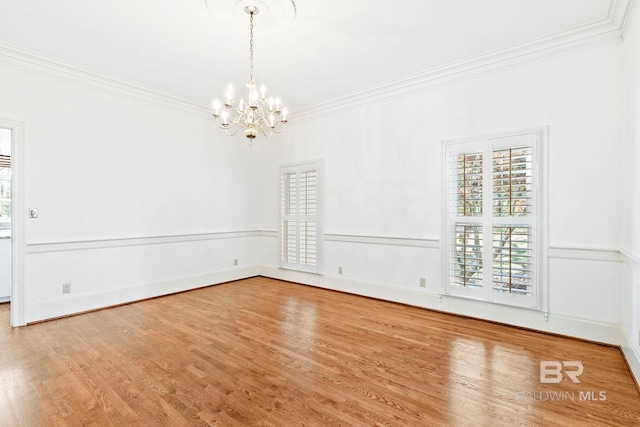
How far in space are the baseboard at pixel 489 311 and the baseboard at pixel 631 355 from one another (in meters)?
0.17

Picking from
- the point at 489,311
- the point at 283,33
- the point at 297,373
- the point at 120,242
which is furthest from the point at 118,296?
the point at 489,311

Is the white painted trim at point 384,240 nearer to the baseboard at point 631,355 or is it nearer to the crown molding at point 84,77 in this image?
the baseboard at point 631,355

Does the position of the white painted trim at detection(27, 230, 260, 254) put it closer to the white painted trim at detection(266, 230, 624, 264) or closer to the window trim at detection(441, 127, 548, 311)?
the white painted trim at detection(266, 230, 624, 264)

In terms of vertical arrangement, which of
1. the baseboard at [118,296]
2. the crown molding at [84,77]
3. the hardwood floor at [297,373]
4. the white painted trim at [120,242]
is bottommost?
the hardwood floor at [297,373]

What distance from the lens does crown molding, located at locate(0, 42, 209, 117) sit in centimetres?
358

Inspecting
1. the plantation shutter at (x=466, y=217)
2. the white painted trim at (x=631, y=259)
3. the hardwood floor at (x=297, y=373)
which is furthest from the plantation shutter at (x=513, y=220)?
the white painted trim at (x=631, y=259)

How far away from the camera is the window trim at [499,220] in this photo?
11.1 ft

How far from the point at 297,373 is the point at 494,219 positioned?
273 cm

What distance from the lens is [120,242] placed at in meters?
4.47

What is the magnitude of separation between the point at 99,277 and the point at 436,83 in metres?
5.18

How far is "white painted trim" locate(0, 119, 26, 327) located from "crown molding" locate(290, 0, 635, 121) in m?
4.01

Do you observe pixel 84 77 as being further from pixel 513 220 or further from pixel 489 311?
pixel 489 311

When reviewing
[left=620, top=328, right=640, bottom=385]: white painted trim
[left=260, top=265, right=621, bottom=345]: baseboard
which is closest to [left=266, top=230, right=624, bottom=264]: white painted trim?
[left=260, top=265, right=621, bottom=345]: baseboard

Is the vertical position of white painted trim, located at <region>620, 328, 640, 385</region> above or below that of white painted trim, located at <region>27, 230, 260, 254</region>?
below
